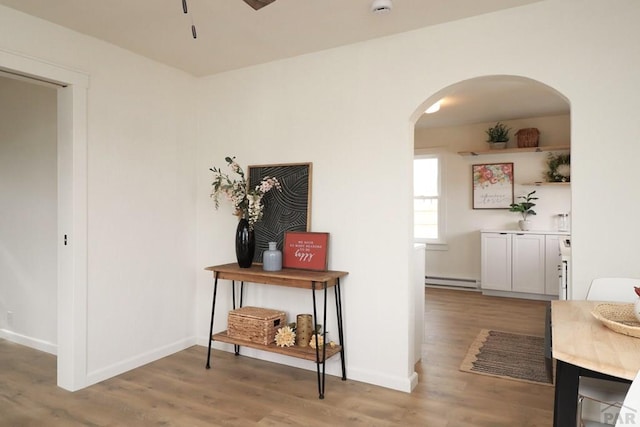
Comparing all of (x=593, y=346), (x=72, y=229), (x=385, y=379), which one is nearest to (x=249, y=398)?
(x=385, y=379)

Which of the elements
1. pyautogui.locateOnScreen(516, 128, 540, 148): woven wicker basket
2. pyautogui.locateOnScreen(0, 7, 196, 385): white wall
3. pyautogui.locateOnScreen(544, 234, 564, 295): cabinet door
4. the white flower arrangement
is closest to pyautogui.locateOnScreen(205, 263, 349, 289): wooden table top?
the white flower arrangement

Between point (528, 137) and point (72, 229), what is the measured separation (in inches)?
221

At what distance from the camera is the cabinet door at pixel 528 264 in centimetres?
571

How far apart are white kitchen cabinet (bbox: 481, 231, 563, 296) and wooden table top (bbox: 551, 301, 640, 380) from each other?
4275mm

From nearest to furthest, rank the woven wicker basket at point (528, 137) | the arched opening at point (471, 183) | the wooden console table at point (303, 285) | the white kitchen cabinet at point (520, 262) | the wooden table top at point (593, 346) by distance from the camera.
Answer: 1. the wooden table top at point (593, 346)
2. the wooden console table at point (303, 285)
3. the arched opening at point (471, 183)
4. the white kitchen cabinet at point (520, 262)
5. the woven wicker basket at point (528, 137)

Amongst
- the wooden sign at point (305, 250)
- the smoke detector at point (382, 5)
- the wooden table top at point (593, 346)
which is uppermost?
the smoke detector at point (382, 5)

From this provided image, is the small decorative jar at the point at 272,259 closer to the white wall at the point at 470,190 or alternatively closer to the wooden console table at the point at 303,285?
the wooden console table at the point at 303,285

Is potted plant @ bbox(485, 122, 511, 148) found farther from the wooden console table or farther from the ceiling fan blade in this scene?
the ceiling fan blade

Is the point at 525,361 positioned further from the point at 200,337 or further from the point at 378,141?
the point at 200,337

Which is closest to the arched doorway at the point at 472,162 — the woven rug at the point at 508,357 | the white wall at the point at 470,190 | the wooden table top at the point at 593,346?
the white wall at the point at 470,190

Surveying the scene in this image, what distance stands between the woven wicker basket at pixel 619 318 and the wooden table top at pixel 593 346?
0.02m

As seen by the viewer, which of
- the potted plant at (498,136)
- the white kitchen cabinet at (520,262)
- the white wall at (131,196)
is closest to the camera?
the white wall at (131,196)

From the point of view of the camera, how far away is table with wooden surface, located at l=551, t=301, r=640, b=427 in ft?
4.07

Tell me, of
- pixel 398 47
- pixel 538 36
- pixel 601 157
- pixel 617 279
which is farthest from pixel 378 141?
pixel 617 279
